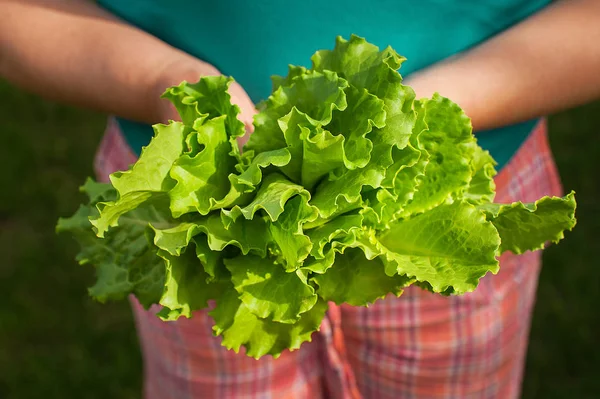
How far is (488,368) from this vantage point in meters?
1.70

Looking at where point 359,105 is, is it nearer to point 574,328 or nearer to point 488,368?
point 488,368

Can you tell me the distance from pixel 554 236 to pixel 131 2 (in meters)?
0.94

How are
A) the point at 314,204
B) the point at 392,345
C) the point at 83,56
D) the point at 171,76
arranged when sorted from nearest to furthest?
the point at 314,204 < the point at 171,76 < the point at 83,56 < the point at 392,345

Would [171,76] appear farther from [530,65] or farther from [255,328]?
[530,65]

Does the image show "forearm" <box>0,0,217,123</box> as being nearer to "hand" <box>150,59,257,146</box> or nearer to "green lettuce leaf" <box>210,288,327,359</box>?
"hand" <box>150,59,257,146</box>

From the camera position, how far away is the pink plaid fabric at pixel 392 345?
1595 millimetres

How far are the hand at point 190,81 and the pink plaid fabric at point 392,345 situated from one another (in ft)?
1.03

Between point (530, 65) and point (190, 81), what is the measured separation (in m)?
0.67

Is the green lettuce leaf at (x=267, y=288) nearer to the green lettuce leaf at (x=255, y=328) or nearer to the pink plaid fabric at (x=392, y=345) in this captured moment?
the green lettuce leaf at (x=255, y=328)

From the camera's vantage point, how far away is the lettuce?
107 centimetres

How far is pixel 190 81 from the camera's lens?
130 cm

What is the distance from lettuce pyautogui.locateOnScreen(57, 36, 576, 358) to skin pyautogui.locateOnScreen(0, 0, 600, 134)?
22 cm

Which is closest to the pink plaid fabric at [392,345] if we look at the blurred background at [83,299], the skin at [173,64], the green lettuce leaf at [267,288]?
the skin at [173,64]

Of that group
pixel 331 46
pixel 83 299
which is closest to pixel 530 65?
pixel 331 46
